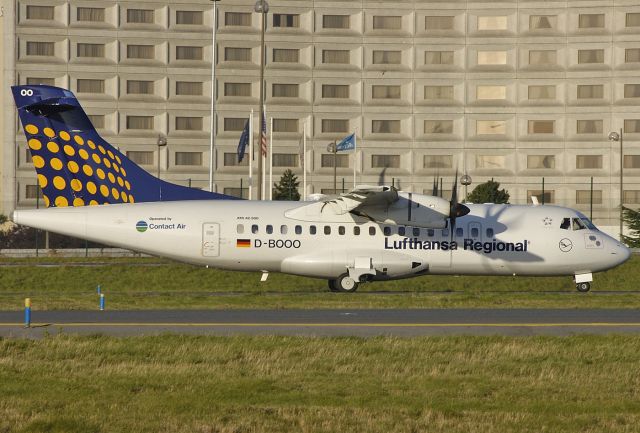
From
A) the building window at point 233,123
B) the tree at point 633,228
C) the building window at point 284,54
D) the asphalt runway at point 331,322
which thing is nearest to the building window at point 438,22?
the building window at point 284,54

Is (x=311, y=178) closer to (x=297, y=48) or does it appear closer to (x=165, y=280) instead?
(x=297, y=48)

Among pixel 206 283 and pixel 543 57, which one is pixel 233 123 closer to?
pixel 543 57

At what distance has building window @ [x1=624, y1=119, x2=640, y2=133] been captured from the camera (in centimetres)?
10163

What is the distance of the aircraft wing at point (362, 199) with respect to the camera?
3581cm

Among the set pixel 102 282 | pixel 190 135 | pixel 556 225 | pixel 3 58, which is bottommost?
pixel 102 282

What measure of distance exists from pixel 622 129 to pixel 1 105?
64.8m

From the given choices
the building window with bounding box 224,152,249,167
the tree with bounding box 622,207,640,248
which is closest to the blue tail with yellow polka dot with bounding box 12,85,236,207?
the tree with bounding box 622,207,640,248

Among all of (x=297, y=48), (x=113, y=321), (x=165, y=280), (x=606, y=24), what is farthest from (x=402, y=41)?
(x=113, y=321)

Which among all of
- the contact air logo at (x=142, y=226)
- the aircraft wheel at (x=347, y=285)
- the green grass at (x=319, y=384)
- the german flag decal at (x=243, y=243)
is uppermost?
the contact air logo at (x=142, y=226)

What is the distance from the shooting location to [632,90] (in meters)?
102

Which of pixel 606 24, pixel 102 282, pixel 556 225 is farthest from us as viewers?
pixel 606 24

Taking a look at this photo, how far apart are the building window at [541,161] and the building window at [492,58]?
10.5 meters

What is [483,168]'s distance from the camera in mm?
104250

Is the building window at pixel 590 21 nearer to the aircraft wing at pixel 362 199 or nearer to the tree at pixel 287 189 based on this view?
the tree at pixel 287 189
